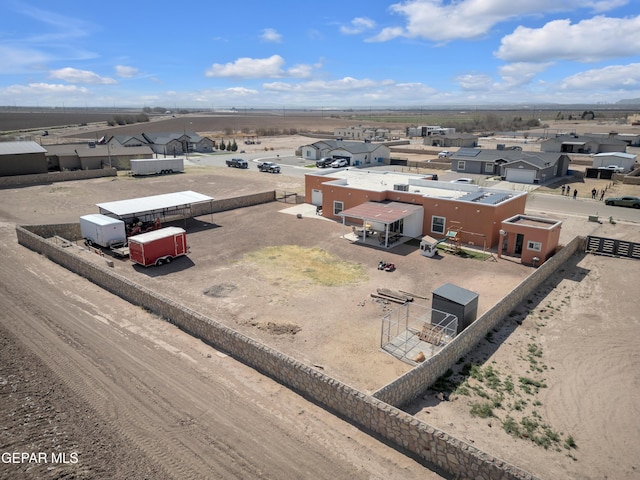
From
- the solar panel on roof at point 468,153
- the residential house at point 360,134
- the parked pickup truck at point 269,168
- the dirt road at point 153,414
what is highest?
the residential house at point 360,134

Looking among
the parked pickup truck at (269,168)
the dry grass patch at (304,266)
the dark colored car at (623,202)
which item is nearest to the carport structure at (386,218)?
the dry grass patch at (304,266)

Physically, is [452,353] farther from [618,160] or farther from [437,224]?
[618,160]

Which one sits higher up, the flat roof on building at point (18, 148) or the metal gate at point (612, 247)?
the flat roof on building at point (18, 148)

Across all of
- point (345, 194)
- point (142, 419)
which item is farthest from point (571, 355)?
point (345, 194)

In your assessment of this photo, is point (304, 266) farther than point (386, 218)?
No

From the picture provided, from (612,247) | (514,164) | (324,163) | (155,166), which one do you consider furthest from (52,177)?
(612,247)

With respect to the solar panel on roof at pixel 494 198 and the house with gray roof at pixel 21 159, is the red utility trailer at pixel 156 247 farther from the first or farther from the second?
the house with gray roof at pixel 21 159
